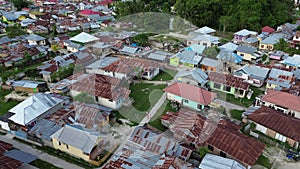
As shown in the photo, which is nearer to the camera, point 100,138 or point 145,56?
point 100,138

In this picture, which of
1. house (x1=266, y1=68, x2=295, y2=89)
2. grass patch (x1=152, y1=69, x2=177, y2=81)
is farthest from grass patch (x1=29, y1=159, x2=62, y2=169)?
house (x1=266, y1=68, x2=295, y2=89)

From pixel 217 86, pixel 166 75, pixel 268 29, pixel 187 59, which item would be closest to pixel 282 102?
pixel 217 86

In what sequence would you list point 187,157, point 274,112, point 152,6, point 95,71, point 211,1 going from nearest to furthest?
point 187,157 → point 274,112 → point 95,71 → point 211,1 → point 152,6

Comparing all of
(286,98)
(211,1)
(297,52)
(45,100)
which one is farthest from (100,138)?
(211,1)

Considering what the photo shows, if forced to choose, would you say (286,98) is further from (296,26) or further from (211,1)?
(211,1)

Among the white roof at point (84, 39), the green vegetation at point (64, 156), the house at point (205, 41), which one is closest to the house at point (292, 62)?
the house at point (205, 41)

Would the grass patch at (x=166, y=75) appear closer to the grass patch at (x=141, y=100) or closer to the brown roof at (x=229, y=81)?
the grass patch at (x=141, y=100)

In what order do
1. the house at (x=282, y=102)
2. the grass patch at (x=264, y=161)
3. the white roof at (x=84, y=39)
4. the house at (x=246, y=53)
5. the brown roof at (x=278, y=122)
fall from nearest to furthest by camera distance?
the grass patch at (x=264, y=161) → the brown roof at (x=278, y=122) → the house at (x=282, y=102) → the house at (x=246, y=53) → the white roof at (x=84, y=39)
